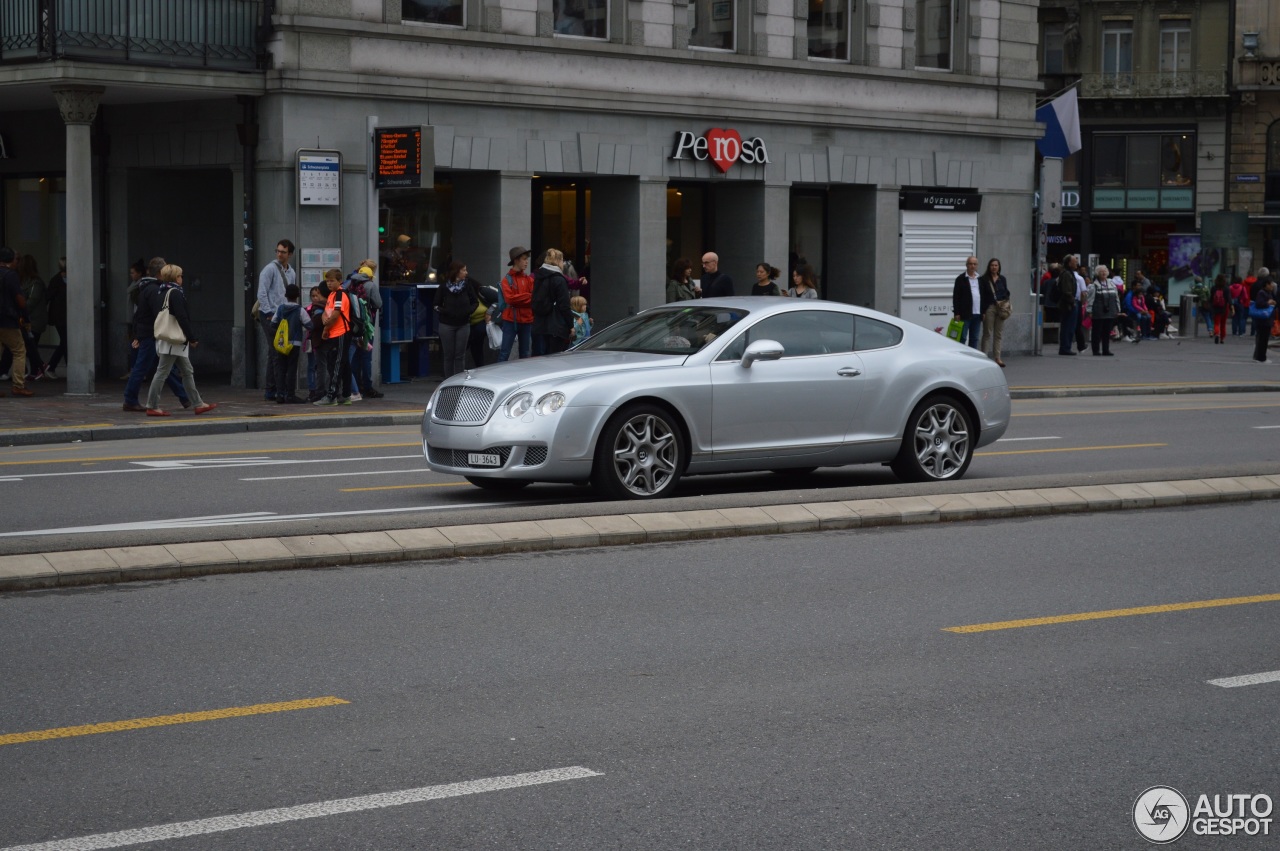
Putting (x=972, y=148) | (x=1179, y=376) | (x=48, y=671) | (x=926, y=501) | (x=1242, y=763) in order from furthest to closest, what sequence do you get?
(x=972, y=148), (x=1179, y=376), (x=926, y=501), (x=48, y=671), (x=1242, y=763)

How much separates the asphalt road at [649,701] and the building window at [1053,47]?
187 ft

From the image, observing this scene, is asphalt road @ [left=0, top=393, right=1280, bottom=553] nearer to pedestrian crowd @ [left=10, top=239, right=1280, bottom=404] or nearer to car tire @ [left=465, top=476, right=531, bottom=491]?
car tire @ [left=465, top=476, right=531, bottom=491]

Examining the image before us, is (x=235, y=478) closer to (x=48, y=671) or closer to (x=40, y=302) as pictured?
(x=48, y=671)

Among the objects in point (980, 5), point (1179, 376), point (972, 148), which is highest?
point (980, 5)

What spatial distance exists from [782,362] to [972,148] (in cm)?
2130

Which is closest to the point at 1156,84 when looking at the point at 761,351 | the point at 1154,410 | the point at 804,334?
the point at 1154,410

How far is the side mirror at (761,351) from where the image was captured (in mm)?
12984

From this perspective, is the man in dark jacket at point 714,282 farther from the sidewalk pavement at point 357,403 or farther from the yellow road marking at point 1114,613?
the yellow road marking at point 1114,613

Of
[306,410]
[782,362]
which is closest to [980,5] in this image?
[306,410]

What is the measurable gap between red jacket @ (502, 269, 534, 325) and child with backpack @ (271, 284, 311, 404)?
2.98 meters

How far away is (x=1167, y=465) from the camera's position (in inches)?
638

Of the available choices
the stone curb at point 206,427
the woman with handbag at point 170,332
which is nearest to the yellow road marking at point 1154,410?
the stone curb at point 206,427

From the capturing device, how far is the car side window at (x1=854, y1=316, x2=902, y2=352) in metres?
13.9

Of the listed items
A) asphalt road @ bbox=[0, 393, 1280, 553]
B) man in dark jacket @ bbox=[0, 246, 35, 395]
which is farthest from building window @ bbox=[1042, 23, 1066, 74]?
man in dark jacket @ bbox=[0, 246, 35, 395]
